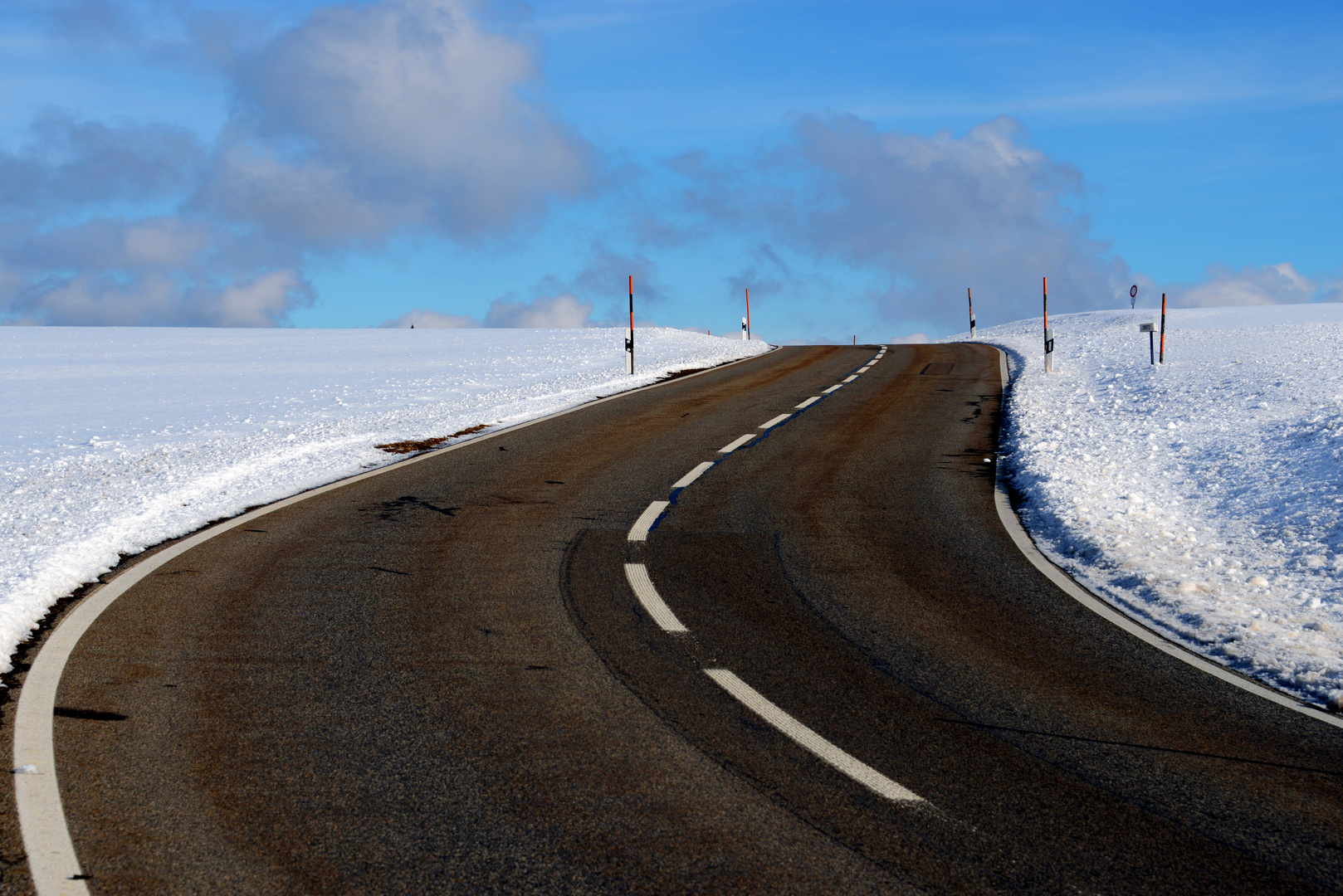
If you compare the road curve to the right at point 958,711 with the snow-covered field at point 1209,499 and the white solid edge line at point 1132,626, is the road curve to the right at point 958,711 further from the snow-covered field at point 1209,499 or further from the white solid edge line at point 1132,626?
the snow-covered field at point 1209,499

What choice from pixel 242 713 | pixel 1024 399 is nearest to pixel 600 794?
pixel 242 713

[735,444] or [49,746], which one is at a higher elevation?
[735,444]

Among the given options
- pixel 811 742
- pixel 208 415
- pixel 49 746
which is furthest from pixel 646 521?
pixel 208 415

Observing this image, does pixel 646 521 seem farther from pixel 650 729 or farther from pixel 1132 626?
pixel 650 729

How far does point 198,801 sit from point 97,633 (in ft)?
8.48

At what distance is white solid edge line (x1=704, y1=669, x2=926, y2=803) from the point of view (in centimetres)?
414

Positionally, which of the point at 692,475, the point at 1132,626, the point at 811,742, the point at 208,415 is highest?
the point at 208,415

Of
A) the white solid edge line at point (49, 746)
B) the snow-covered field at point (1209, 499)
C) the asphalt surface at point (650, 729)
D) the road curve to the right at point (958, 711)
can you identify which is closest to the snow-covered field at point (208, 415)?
the white solid edge line at point (49, 746)

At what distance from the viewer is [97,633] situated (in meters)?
6.12

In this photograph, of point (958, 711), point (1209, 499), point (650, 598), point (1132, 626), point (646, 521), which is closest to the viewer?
point (958, 711)

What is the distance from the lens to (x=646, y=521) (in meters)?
9.28

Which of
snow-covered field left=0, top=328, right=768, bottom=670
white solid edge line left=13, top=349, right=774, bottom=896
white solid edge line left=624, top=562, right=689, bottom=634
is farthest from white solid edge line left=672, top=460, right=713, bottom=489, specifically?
white solid edge line left=13, top=349, right=774, bottom=896

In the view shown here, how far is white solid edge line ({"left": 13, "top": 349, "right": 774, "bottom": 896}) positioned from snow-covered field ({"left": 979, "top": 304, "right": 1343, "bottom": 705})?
18.4 feet

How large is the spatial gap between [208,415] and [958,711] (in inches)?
613
